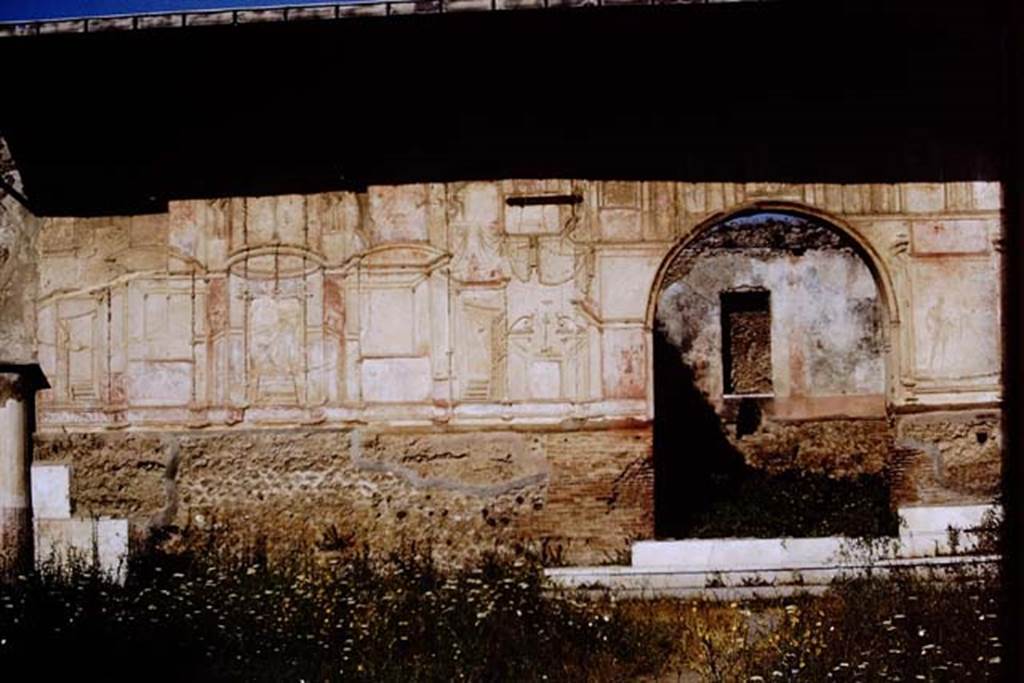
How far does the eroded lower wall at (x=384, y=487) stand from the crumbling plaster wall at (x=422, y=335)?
0.02 meters

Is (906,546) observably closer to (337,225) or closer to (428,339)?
(428,339)

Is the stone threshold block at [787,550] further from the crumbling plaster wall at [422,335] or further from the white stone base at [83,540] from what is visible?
the white stone base at [83,540]

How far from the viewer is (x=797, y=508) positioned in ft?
36.5

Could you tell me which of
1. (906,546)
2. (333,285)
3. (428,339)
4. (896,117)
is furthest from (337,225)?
(906,546)

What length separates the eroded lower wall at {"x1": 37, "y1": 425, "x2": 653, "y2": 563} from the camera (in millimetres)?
7559

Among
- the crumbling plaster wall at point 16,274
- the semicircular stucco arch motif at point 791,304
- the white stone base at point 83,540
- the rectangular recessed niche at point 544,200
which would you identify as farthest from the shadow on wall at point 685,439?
the crumbling plaster wall at point 16,274

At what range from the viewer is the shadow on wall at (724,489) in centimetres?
973

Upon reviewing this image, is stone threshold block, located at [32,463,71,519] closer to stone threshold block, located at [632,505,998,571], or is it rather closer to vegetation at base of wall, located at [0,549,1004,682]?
vegetation at base of wall, located at [0,549,1004,682]

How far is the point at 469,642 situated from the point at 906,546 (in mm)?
3820

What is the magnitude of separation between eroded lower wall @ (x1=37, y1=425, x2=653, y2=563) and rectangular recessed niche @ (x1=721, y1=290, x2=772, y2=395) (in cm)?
821

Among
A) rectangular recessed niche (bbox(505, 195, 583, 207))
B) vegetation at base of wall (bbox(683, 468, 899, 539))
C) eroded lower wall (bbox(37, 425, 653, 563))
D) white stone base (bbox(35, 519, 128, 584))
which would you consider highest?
rectangular recessed niche (bbox(505, 195, 583, 207))

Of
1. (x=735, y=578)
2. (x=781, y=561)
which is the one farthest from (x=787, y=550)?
(x=735, y=578)

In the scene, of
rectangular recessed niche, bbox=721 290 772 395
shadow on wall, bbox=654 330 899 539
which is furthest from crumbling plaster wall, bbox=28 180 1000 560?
rectangular recessed niche, bbox=721 290 772 395

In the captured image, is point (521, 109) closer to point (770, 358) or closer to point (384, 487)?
point (384, 487)
